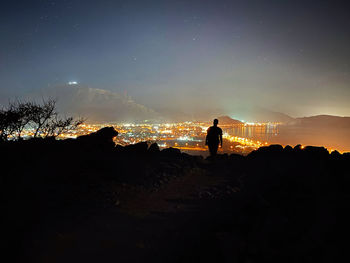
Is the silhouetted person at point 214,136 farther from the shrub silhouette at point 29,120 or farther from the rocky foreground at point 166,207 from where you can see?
the shrub silhouette at point 29,120

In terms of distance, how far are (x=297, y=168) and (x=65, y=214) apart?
9.14m

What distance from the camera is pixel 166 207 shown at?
20.6 feet

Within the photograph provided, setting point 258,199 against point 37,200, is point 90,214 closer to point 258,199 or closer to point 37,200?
point 37,200

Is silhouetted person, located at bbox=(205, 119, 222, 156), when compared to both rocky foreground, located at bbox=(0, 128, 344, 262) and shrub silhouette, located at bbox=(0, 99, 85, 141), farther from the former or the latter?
shrub silhouette, located at bbox=(0, 99, 85, 141)

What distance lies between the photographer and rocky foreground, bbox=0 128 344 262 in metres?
3.52

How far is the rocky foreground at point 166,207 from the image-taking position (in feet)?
11.5

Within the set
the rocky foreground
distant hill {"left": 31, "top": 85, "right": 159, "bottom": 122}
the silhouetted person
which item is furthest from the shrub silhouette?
distant hill {"left": 31, "top": 85, "right": 159, "bottom": 122}

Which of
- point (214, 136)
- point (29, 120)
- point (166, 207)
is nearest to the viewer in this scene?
point (166, 207)

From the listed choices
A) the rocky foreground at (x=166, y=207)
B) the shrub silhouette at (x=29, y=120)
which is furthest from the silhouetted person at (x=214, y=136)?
the shrub silhouette at (x=29, y=120)

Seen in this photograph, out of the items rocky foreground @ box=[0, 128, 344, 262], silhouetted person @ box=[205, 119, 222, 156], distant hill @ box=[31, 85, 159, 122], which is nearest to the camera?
rocky foreground @ box=[0, 128, 344, 262]

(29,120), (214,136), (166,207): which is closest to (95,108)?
(29,120)

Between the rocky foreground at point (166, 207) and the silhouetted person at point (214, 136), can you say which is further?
the silhouetted person at point (214, 136)

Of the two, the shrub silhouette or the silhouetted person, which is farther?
the shrub silhouette

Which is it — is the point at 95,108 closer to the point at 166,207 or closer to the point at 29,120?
the point at 29,120
